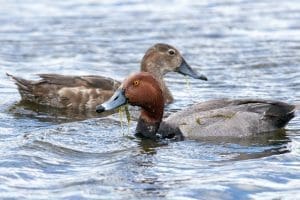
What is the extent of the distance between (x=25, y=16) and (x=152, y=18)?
278cm

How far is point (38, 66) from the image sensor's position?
17359 mm

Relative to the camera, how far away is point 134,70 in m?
17.3

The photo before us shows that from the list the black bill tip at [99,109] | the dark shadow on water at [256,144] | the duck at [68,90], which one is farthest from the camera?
the duck at [68,90]

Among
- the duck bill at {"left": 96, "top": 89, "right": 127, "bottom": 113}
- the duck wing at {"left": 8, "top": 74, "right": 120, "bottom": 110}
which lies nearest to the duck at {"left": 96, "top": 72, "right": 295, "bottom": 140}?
the duck bill at {"left": 96, "top": 89, "right": 127, "bottom": 113}

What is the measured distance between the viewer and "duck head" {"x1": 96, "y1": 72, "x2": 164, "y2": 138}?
1207 centimetres

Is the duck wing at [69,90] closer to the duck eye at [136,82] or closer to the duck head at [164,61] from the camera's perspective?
the duck head at [164,61]

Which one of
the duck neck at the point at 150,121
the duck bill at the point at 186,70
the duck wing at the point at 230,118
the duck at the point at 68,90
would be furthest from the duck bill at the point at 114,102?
the duck bill at the point at 186,70

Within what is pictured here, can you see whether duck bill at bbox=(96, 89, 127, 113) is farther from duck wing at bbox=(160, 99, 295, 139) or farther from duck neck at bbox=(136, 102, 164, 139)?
duck wing at bbox=(160, 99, 295, 139)

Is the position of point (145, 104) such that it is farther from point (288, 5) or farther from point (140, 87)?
point (288, 5)

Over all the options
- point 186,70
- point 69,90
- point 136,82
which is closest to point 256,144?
point 136,82

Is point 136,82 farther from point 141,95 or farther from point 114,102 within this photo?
point 114,102

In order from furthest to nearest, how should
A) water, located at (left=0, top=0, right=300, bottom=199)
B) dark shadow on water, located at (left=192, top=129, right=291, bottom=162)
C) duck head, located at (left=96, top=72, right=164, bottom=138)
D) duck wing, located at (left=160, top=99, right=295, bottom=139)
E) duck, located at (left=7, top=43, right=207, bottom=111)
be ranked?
1. duck, located at (left=7, top=43, right=207, bottom=111)
2. duck wing, located at (left=160, top=99, right=295, bottom=139)
3. duck head, located at (left=96, top=72, right=164, bottom=138)
4. dark shadow on water, located at (left=192, top=129, right=291, bottom=162)
5. water, located at (left=0, top=0, right=300, bottom=199)

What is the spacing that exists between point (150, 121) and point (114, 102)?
0.62 meters

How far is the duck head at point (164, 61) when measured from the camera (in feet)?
49.4
